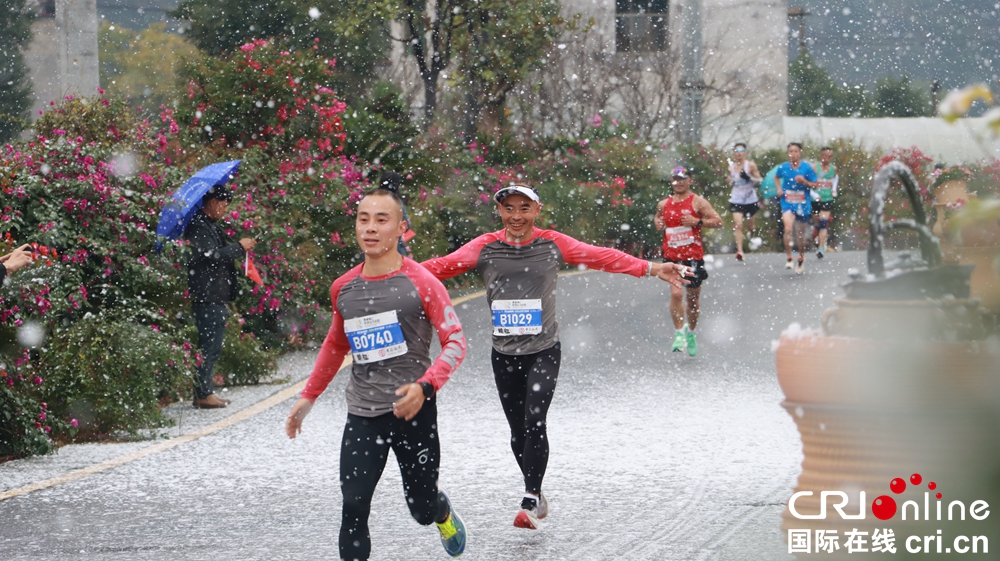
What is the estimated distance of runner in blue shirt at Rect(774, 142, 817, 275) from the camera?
1897 centimetres

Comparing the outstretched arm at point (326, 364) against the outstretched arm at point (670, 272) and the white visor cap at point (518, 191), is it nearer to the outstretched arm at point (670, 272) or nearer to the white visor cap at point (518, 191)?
the white visor cap at point (518, 191)

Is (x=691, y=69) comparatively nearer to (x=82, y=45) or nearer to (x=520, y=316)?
(x=82, y=45)

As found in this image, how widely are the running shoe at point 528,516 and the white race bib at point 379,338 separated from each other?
4.56 ft

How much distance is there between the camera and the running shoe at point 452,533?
17.1 ft

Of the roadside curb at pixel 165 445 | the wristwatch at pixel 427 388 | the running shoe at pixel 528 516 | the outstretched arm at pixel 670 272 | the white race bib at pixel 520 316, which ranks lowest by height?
the roadside curb at pixel 165 445

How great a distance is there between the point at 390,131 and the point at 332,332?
Answer: 1613 cm

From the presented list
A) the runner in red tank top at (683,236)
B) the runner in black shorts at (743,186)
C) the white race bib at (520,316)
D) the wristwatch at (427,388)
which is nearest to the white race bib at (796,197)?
the runner in black shorts at (743,186)

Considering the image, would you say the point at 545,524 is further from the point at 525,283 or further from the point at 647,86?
the point at 647,86

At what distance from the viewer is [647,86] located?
121 feet

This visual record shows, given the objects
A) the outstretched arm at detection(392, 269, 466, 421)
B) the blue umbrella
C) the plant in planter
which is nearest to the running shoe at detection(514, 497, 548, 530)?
the outstretched arm at detection(392, 269, 466, 421)

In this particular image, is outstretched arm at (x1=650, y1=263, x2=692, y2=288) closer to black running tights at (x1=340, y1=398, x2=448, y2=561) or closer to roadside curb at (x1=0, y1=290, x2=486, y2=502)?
black running tights at (x1=340, y1=398, x2=448, y2=561)

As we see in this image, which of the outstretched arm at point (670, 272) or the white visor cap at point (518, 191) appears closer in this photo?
the outstretched arm at point (670, 272)

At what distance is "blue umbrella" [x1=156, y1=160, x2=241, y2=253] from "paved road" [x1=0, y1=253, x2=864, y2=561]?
1521 mm

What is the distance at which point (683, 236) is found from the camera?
1215 centimetres
